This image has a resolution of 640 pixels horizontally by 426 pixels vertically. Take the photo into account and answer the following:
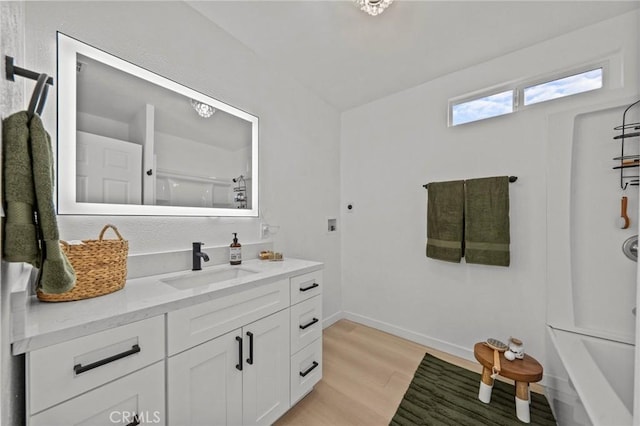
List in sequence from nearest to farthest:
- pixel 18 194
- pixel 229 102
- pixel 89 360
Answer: pixel 18 194 → pixel 89 360 → pixel 229 102

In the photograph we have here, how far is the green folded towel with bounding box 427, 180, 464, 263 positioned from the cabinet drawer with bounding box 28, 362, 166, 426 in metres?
2.04

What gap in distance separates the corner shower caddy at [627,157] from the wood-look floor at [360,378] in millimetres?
1607

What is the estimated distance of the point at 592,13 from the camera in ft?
4.90

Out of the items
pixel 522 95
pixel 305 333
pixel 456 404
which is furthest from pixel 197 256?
pixel 522 95

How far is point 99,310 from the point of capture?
78 centimetres

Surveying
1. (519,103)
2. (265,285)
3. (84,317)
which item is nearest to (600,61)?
(519,103)

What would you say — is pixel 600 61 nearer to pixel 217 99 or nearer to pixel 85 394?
pixel 217 99

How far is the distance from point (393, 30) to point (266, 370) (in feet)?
7.60

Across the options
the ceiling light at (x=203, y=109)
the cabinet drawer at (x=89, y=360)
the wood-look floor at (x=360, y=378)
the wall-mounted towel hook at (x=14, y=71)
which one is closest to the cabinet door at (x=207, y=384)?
the cabinet drawer at (x=89, y=360)

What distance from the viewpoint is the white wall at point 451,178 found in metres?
1.69

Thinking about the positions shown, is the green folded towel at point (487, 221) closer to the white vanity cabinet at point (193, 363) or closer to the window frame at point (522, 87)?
the window frame at point (522, 87)

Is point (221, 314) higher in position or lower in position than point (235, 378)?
higher

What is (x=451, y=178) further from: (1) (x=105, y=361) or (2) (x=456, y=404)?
(1) (x=105, y=361)

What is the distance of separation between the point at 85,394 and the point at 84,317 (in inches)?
8.8
